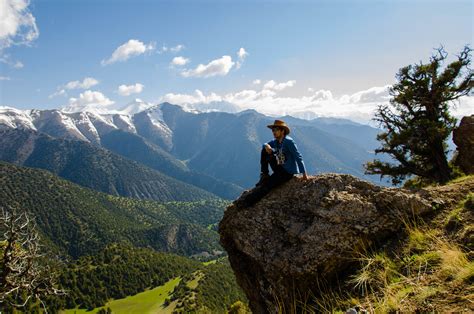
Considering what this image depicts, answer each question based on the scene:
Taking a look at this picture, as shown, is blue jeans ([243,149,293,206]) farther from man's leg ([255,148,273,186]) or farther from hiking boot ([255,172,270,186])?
hiking boot ([255,172,270,186])

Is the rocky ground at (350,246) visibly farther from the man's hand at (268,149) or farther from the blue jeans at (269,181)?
the man's hand at (268,149)

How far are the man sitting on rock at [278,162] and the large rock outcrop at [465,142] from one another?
19.5m

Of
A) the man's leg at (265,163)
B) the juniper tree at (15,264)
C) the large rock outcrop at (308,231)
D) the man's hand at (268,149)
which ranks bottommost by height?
the juniper tree at (15,264)

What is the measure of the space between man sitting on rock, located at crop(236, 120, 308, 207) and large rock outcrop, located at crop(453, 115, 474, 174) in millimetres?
19464

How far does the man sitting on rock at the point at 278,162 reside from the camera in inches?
462

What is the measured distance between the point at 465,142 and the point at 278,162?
22.0m

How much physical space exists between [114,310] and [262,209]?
653 feet

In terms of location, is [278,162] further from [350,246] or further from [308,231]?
[350,246]

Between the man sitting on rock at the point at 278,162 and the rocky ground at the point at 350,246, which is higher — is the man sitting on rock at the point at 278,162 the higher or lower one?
the higher one

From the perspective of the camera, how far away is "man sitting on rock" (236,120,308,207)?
38.5 ft

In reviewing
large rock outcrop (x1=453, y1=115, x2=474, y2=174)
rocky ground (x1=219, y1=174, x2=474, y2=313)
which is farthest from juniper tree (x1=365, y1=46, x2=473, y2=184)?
rocky ground (x1=219, y1=174, x2=474, y2=313)

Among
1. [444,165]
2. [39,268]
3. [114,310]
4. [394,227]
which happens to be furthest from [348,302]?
[114,310]

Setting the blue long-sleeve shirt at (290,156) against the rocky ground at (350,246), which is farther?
the blue long-sleeve shirt at (290,156)

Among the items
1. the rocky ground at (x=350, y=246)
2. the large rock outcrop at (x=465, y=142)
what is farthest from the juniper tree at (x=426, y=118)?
the rocky ground at (x=350, y=246)
